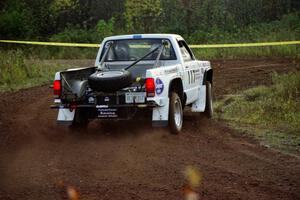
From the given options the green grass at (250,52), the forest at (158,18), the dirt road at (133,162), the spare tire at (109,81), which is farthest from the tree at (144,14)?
the spare tire at (109,81)

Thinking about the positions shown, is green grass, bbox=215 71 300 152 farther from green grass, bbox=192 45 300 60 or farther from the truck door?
green grass, bbox=192 45 300 60

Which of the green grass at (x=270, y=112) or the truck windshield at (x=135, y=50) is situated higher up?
the truck windshield at (x=135, y=50)

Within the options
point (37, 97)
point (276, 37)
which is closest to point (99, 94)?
point (37, 97)

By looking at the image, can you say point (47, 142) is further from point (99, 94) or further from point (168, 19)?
point (168, 19)

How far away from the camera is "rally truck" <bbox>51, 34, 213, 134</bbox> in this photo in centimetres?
947

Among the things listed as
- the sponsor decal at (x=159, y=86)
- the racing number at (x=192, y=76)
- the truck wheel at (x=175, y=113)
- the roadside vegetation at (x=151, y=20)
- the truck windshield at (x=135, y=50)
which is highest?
the truck windshield at (x=135, y=50)

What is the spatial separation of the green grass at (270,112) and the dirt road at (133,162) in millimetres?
406

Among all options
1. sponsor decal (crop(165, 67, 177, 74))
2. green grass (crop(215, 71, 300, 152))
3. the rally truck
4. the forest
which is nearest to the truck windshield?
the rally truck

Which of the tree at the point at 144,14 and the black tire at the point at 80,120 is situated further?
the tree at the point at 144,14

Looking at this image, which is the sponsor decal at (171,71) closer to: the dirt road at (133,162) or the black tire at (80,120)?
the dirt road at (133,162)

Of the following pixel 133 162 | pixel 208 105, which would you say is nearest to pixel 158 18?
pixel 208 105

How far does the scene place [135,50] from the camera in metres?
11.2

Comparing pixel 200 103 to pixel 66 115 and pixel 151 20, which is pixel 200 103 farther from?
pixel 151 20

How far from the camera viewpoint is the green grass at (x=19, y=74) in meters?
17.5
